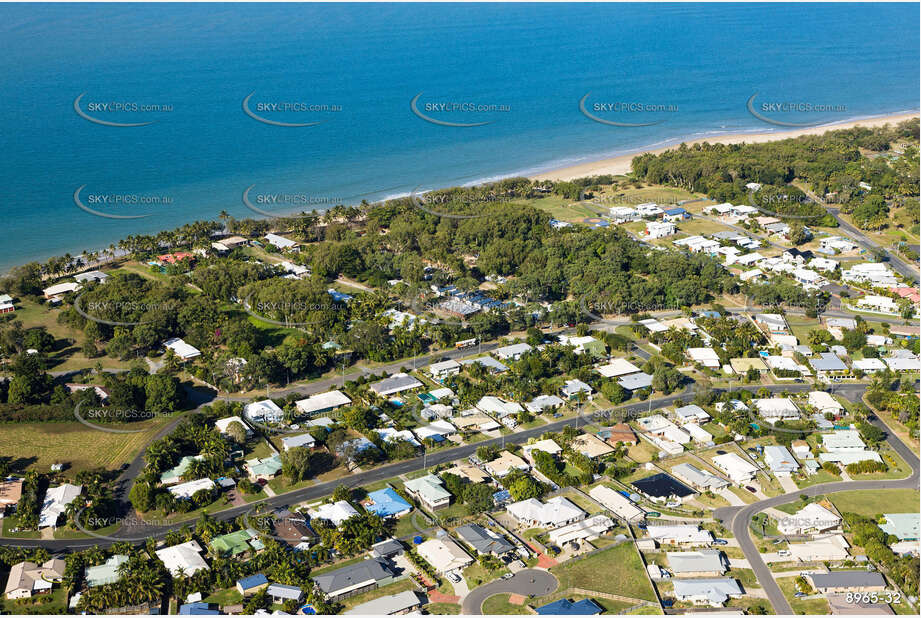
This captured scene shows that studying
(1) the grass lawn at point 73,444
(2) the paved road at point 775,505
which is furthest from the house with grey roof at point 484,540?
(1) the grass lawn at point 73,444

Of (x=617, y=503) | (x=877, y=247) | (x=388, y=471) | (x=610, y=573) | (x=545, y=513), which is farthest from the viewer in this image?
(x=877, y=247)

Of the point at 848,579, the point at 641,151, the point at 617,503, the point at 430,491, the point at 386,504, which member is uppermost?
the point at 641,151

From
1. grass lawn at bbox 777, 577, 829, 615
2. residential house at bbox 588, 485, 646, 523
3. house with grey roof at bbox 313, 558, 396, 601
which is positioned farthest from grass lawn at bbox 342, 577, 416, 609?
grass lawn at bbox 777, 577, 829, 615

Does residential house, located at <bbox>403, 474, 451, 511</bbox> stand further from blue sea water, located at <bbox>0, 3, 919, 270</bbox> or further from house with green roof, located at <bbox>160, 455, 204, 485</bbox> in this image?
blue sea water, located at <bbox>0, 3, 919, 270</bbox>

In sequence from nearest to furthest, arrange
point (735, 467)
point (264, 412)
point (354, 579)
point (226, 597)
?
point (226, 597)
point (354, 579)
point (735, 467)
point (264, 412)

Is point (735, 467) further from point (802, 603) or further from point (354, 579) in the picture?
point (354, 579)

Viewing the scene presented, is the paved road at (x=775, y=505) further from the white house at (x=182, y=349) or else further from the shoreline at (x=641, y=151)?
the shoreline at (x=641, y=151)

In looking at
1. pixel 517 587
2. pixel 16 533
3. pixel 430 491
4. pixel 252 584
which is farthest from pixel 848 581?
pixel 16 533
